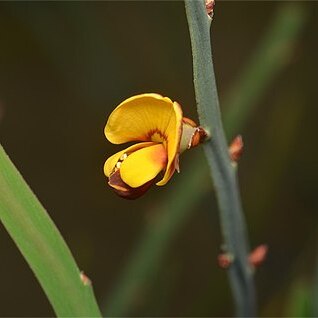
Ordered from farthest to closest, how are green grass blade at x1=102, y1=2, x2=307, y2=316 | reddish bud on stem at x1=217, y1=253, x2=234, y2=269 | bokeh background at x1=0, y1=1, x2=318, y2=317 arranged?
1. bokeh background at x1=0, y1=1, x2=318, y2=317
2. green grass blade at x1=102, y1=2, x2=307, y2=316
3. reddish bud on stem at x1=217, y1=253, x2=234, y2=269

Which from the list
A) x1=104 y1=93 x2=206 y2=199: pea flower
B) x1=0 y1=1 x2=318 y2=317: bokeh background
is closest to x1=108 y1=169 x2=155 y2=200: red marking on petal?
x1=104 y1=93 x2=206 y2=199: pea flower

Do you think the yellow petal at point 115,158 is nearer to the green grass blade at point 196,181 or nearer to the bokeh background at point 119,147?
the green grass blade at point 196,181

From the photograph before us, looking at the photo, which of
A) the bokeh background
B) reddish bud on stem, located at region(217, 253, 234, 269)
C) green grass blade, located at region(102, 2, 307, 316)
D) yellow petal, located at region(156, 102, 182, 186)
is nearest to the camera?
yellow petal, located at region(156, 102, 182, 186)

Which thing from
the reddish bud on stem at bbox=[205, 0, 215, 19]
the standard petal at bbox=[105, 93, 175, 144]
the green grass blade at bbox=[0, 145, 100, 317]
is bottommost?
the green grass blade at bbox=[0, 145, 100, 317]

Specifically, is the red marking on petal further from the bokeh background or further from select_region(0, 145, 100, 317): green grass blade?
the bokeh background

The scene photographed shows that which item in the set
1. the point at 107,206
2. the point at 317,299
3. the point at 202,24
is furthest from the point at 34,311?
the point at 202,24

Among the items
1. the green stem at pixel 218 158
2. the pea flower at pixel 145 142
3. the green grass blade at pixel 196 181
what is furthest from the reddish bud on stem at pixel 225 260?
the green grass blade at pixel 196 181

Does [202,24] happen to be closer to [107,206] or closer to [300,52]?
[300,52]
